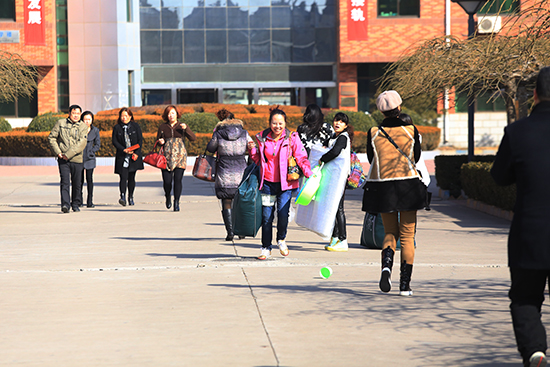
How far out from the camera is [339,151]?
8.91 meters

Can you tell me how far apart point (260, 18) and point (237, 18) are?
120 centimetres

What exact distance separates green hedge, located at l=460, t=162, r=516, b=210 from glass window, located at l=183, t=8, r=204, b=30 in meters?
28.4

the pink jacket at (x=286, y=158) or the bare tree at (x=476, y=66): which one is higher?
the bare tree at (x=476, y=66)

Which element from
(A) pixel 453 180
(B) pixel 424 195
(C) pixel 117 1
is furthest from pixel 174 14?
(B) pixel 424 195

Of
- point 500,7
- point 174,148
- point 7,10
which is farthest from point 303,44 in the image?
point 500,7

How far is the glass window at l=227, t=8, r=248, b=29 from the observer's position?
4134 centimetres

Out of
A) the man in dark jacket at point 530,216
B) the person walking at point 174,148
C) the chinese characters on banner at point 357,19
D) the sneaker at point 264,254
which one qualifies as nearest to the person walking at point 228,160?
the sneaker at point 264,254

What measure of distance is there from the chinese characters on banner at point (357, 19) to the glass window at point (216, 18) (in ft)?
22.6

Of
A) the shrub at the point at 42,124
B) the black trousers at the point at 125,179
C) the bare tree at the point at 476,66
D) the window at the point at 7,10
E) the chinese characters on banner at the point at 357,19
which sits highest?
the window at the point at 7,10

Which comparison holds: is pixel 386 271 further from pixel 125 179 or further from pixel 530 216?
pixel 125 179

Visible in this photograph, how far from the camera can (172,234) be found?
11.0m

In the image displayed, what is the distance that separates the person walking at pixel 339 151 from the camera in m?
8.91

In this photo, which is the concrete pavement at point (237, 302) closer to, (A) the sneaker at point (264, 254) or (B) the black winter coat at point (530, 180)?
(A) the sneaker at point (264, 254)

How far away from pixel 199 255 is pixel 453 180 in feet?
27.3
